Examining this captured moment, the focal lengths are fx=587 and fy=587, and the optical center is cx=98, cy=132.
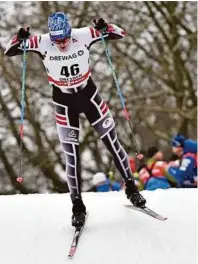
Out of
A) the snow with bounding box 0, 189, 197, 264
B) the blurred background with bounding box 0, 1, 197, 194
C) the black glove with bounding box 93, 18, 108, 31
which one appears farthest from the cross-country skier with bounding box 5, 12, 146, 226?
the blurred background with bounding box 0, 1, 197, 194

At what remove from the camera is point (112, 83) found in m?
16.5

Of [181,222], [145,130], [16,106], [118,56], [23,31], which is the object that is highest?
[23,31]

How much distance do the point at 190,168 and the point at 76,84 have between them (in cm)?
319

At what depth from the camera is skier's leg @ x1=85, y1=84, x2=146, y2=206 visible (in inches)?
219

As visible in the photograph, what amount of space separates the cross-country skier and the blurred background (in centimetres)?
941

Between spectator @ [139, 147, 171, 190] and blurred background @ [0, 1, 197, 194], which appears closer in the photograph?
spectator @ [139, 147, 171, 190]

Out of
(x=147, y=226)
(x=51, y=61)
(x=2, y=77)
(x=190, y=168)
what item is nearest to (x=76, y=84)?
(x=51, y=61)

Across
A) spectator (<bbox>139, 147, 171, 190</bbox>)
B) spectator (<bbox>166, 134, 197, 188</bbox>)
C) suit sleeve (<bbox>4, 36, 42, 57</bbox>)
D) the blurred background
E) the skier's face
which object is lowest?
the blurred background

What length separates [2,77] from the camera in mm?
15336

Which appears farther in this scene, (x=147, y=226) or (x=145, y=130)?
(x=145, y=130)

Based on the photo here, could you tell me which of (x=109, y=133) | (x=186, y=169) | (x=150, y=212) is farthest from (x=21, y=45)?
(x=186, y=169)

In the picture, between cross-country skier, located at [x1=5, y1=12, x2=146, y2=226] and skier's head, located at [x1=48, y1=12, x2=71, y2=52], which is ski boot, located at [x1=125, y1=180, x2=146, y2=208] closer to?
cross-country skier, located at [x1=5, y1=12, x2=146, y2=226]

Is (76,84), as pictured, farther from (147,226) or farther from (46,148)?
(46,148)

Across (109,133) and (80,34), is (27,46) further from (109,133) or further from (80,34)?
(109,133)
